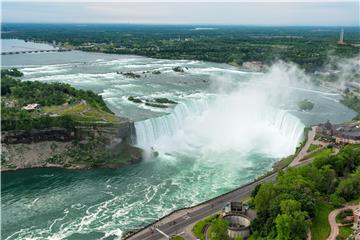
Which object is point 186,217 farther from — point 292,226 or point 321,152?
point 321,152

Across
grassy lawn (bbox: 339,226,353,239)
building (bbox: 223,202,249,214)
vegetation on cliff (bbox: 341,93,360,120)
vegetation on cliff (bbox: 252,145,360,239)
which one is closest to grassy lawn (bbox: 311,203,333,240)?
vegetation on cliff (bbox: 252,145,360,239)

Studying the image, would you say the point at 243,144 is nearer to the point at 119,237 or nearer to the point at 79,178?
the point at 79,178

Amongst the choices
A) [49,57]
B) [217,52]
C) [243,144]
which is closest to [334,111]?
[243,144]

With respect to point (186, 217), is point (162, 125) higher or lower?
higher

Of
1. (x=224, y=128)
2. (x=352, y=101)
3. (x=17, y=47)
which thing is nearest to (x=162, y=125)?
(x=224, y=128)

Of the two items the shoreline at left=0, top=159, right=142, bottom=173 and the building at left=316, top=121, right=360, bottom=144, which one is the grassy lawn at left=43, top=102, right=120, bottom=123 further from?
the building at left=316, top=121, right=360, bottom=144

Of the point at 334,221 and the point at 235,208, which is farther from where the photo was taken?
the point at 235,208
